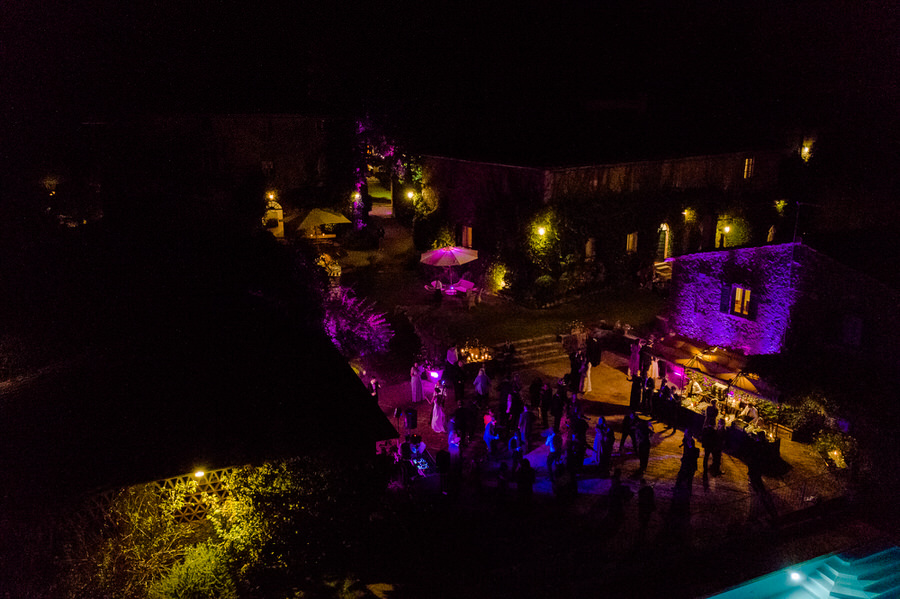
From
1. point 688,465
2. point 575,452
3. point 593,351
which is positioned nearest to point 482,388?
→ point 575,452

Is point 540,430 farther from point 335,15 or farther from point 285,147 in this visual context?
point 335,15

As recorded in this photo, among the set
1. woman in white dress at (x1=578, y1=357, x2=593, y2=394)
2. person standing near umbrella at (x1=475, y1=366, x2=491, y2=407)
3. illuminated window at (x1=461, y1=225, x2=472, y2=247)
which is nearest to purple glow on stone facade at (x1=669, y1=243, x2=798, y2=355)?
woman in white dress at (x1=578, y1=357, x2=593, y2=394)

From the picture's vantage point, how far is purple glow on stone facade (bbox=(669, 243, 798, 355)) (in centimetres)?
1734

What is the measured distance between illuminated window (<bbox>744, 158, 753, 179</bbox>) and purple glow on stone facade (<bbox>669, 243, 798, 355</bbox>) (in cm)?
1290

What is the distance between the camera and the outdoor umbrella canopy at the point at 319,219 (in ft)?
93.7

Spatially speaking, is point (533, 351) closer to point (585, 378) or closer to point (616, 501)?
point (585, 378)

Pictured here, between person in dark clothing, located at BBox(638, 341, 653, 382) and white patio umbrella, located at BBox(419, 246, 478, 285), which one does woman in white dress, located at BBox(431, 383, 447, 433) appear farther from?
white patio umbrella, located at BBox(419, 246, 478, 285)

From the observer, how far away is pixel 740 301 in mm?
18484

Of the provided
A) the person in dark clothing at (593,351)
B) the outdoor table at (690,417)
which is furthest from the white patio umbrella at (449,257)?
the outdoor table at (690,417)

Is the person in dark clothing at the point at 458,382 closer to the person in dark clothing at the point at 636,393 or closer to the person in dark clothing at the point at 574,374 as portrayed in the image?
the person in dark clothing at the point at 574,374

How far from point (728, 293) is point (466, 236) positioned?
38.8ft

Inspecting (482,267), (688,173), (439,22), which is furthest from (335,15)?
(688,173)

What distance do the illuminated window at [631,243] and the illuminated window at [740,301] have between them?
7.95 m

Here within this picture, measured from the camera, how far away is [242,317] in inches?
563
